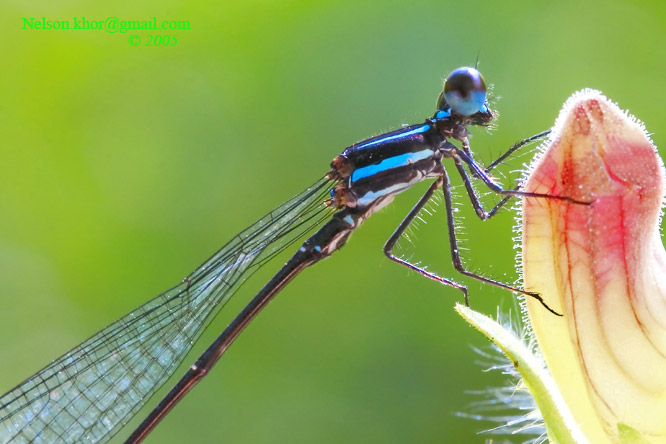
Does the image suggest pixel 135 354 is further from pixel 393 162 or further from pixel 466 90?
pixel 466 90

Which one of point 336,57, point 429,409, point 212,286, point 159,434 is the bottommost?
point 159,434

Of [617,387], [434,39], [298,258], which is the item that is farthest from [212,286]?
[617,387]

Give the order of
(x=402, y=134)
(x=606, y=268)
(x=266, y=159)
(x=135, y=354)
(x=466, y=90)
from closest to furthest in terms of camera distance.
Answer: (x=606, y=268), (x=466, y=90), (x=402, y=134), (x=135, y=354), (x=266, y=159)

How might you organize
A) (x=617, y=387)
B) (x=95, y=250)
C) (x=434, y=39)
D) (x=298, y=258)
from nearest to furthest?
1. (x=617, y=387)
2. (x=298, y=258)
3. (x=95, y=250)
4. (x=434, y=39)

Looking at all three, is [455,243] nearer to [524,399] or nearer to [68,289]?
[524,399]

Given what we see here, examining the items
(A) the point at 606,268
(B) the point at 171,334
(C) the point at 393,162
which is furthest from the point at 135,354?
(A) the point at 606,268

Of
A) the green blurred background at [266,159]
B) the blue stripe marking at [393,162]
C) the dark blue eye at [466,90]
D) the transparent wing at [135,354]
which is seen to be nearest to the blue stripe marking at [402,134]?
the blue stripe marking at [393,162]

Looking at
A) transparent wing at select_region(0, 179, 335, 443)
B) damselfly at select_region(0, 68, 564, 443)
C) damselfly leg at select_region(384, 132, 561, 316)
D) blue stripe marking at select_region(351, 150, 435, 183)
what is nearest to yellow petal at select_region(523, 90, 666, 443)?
damselfly leg at select_region(384, 132, 561, 316)
